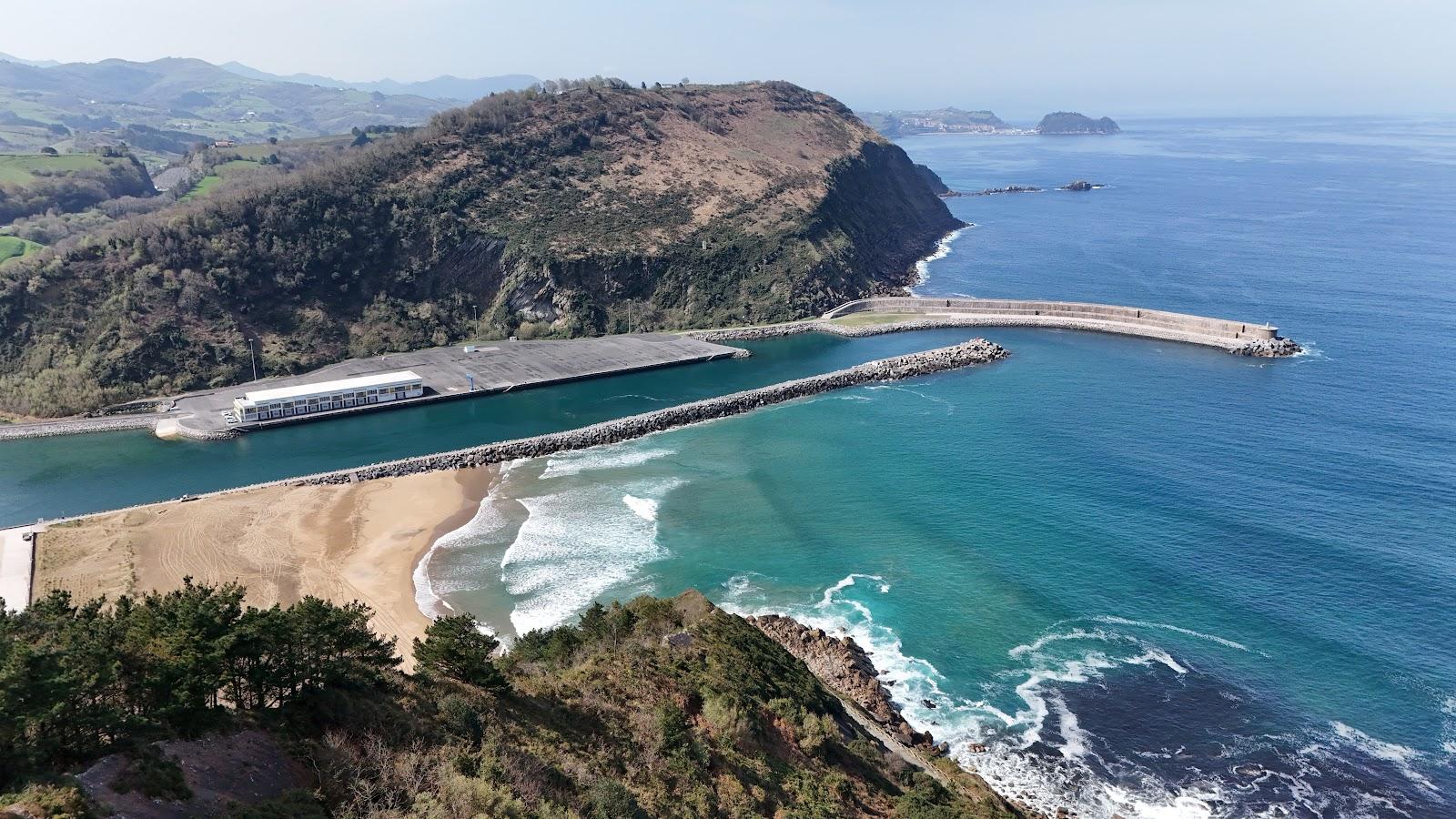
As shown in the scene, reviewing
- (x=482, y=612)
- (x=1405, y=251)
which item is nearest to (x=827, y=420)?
(x=482, y=612)

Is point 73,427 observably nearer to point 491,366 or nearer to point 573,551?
point 491,366

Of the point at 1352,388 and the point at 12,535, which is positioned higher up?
the point at 1352,388

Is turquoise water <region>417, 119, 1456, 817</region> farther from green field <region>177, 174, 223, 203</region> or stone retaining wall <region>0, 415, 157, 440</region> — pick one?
green field <region>177, 174, 223, 203</region>

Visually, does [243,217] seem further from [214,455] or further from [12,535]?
[12,535]

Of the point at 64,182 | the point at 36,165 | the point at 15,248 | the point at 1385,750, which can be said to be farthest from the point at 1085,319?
the point at 36,165

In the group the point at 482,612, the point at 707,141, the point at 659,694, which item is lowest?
the point at 482,612

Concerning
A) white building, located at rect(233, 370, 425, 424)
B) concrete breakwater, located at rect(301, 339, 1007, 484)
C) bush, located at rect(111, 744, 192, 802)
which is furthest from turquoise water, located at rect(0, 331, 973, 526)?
bush, located at rect(111, 744, 192, 802)

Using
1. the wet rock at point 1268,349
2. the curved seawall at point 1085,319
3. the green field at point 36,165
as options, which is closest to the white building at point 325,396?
the curved seawall at point 1085,319
